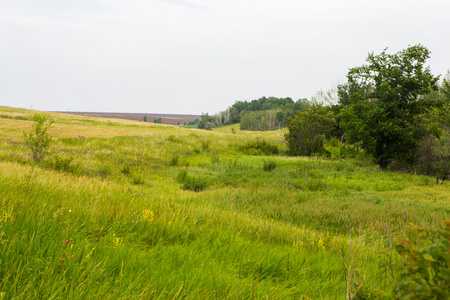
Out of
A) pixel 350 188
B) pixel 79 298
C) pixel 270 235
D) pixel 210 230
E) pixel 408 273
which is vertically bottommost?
pixel 350 188

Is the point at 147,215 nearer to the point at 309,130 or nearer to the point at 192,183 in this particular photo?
the point at 192,183

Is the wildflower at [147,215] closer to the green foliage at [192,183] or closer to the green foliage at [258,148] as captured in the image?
the green foliage at [192,183]

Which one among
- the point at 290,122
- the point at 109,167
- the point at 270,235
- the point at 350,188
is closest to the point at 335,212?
the point at 270,235

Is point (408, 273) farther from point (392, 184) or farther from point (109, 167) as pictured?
point (392, 184)

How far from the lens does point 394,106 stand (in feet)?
74.1

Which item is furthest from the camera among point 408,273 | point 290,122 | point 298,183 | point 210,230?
point 290,122

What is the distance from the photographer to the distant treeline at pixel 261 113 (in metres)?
126

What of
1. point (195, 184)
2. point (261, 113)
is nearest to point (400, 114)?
point (195, 184)

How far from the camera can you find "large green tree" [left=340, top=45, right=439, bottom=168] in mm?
22062

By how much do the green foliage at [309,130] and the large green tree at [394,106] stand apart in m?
8.47

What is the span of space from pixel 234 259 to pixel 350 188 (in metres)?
14.4

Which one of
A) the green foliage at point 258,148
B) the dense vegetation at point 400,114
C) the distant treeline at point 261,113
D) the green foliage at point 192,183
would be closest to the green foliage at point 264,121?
the distant treeline at point 261,113

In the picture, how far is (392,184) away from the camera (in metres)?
16.0

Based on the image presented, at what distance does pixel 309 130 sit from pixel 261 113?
10666cm
